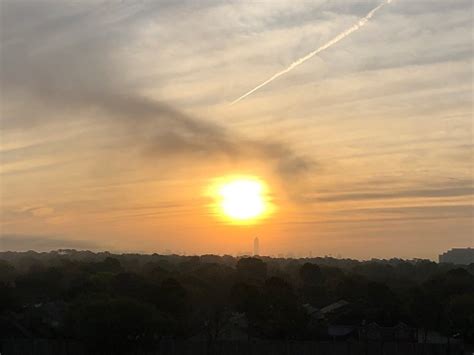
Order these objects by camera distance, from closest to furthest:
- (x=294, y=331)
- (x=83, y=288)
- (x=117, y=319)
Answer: (x=117, y=319) < (x=294, y=331) < (x=83, y=288)

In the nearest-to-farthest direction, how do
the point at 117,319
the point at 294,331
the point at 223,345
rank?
the point at 117,319, the point at 223,345, the point at 294,331

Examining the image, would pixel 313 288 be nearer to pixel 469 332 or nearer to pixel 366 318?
pixel 366 318

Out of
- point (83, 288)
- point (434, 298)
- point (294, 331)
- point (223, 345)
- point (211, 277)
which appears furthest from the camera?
point (211, 277)

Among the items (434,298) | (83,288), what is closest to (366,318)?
(434,298)

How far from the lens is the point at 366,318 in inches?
2116

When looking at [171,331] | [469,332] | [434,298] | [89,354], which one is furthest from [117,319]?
[434,298]

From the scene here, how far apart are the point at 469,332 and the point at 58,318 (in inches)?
1100

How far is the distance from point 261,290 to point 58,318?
14.6 metres

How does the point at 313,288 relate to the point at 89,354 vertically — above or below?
above

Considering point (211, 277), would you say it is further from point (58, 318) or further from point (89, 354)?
point (89, 354)

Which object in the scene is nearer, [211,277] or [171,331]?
[171,331]

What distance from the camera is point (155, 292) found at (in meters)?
49.8

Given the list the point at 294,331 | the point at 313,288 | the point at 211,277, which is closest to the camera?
the point at 294,331

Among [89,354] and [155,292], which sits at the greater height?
[155,292]
